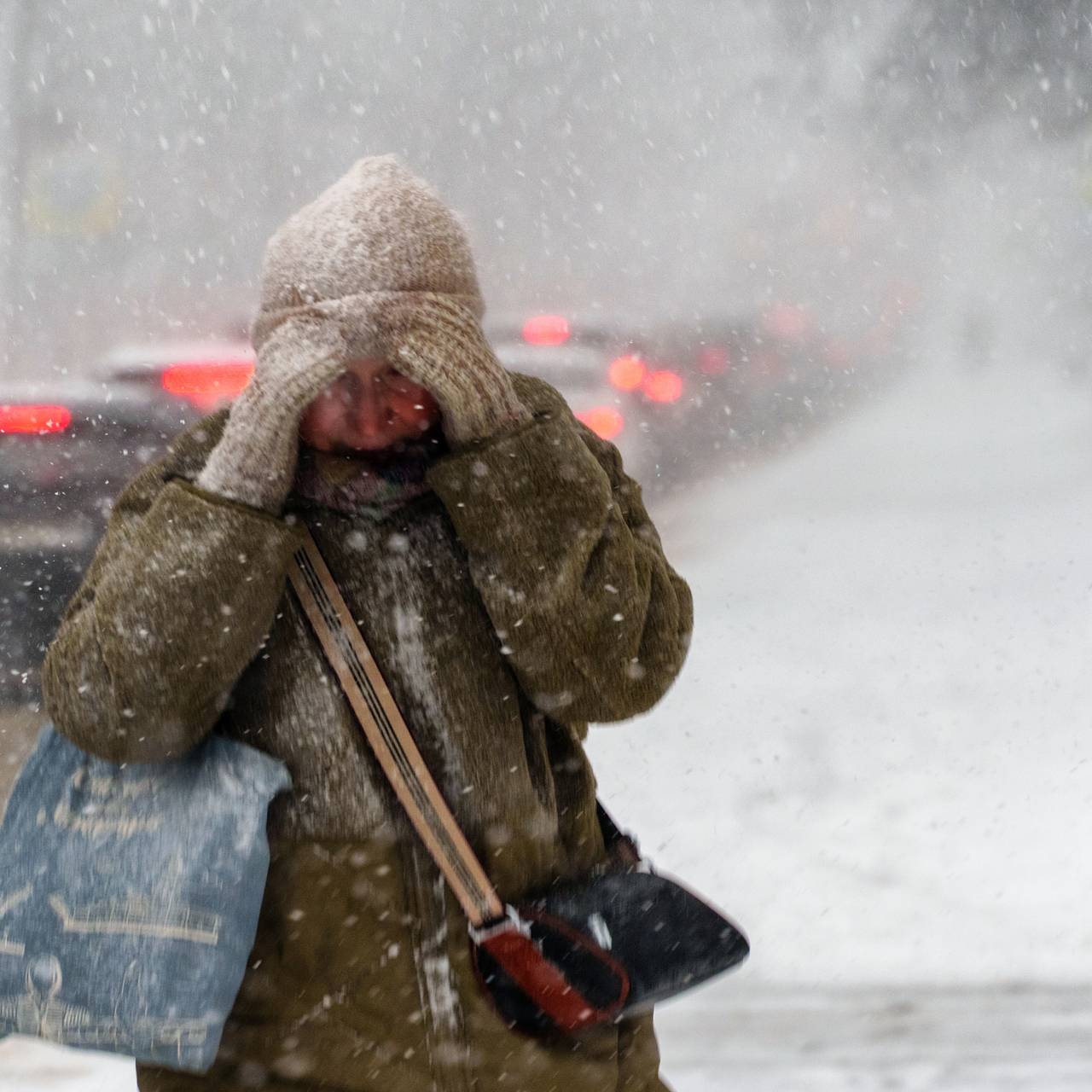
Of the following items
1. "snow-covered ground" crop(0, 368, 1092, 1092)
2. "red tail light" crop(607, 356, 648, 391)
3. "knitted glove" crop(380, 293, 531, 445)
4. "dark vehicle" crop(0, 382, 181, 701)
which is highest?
"knitted glove" crop(380, 293, 531, 445)

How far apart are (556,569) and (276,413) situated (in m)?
0.31

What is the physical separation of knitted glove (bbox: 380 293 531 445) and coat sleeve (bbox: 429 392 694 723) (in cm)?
3

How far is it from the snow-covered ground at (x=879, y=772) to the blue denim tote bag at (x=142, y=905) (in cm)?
141

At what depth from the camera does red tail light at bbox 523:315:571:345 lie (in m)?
4.69

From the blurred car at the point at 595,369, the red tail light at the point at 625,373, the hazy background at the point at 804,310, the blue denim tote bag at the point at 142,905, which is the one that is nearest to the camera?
the blue denim tote bag at the point at 142,905

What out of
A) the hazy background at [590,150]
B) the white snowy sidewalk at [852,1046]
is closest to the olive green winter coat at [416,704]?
the white snowy sidewalk at [852,1046]

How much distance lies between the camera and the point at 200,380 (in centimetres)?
388

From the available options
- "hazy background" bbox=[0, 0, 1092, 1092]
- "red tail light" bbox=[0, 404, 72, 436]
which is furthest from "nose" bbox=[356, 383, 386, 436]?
"red tail light" bbox=[0, 404, 72, 436]

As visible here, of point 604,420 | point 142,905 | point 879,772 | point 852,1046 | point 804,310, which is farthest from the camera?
point 804,310

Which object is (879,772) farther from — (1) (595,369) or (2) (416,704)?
(2) (416,704)

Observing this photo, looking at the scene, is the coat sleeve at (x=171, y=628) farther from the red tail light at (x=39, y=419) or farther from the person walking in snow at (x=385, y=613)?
the red tail light at (x=39, y=419)

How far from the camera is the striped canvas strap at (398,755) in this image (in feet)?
4.33

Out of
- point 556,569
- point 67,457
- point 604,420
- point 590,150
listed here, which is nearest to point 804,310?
point 590,150

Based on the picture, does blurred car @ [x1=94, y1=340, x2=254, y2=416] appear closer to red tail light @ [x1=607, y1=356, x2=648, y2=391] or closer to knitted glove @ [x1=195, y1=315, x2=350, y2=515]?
red tail light @ [x1=607, y1=356, x2=648, y2=391]
